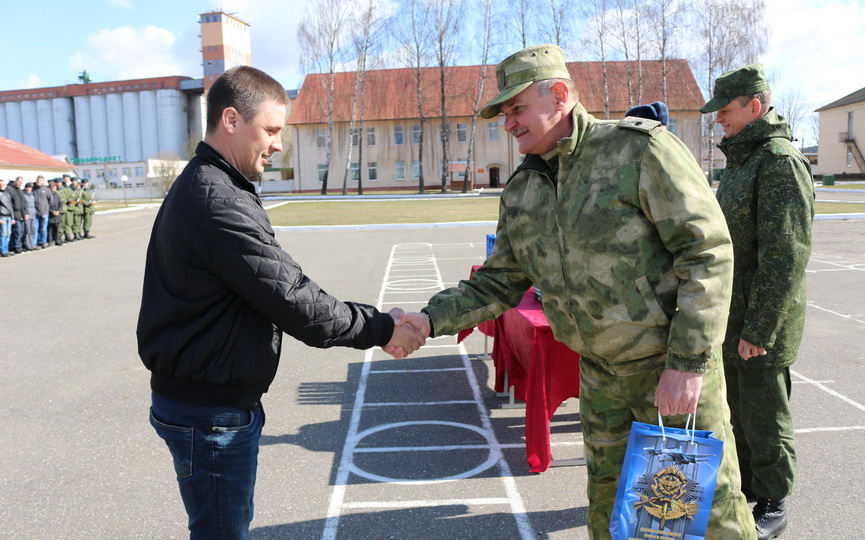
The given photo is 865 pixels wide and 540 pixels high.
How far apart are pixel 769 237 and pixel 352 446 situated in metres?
3.14

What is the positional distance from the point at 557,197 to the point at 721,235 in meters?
0.65

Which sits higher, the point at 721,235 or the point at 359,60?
the point at 359,60

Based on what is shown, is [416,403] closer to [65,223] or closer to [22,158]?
[65,223]

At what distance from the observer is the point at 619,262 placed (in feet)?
8.00

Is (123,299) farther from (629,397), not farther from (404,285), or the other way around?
(629,397)

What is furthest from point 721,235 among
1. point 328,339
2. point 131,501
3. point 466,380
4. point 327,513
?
point 466,380

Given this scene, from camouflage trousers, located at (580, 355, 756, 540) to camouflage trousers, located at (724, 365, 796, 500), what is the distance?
1.03 m

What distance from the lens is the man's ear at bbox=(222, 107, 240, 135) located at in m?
2.32

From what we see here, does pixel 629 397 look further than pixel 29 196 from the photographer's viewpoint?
No

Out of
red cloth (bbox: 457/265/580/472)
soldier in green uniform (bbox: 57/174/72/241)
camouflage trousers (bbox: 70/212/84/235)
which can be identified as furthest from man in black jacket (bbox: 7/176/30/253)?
red cloth (bbox: 457/265/580/472)

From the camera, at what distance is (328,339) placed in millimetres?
2527

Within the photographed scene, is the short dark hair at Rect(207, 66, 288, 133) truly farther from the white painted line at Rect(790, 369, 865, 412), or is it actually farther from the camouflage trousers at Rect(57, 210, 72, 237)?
the camouflage trousers at Rect(57, 210, 72, 237)

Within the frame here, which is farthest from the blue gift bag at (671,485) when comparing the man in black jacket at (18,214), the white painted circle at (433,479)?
the man in black jacket at (18,214)

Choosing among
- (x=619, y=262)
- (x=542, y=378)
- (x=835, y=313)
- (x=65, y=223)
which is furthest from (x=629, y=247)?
(x=65, y=223)
